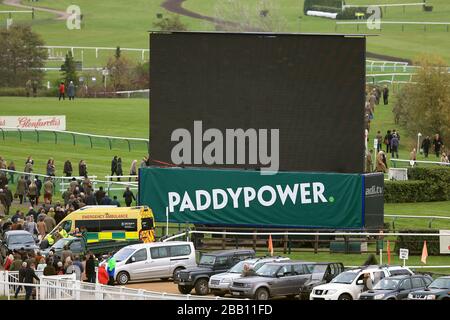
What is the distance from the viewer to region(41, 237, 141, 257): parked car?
40.8 meters

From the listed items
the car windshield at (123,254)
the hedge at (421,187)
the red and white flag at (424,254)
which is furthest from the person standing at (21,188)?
the red and white flag at (424,254)

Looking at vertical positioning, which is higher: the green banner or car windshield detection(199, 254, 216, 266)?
the green banner

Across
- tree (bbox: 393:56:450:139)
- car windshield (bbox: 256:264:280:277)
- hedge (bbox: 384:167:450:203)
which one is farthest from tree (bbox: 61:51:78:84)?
car windshield (bbox: 256:264:280:277)

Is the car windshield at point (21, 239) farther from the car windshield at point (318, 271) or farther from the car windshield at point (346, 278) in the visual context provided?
the car windshield at point (346, 278)

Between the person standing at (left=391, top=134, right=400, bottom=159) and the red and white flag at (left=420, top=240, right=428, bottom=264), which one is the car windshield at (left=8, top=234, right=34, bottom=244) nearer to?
the red and white flag at (left=420, top=240, right=428, bottom=264)

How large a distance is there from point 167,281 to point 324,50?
9214mm

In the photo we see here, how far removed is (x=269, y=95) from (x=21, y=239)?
8669 mm

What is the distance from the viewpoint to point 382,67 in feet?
310

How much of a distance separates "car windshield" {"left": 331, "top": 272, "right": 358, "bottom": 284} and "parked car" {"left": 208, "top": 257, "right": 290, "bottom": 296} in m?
2.19

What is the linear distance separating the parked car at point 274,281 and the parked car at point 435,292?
149 inches

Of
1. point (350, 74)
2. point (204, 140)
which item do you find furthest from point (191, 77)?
point (350, 74)

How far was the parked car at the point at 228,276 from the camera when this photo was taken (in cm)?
3575

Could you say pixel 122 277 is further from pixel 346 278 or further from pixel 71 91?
pixel 71 91
